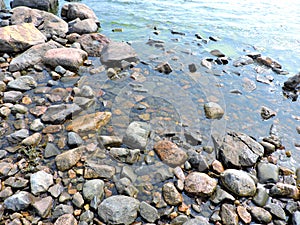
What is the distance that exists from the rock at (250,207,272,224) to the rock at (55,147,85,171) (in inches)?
90.0

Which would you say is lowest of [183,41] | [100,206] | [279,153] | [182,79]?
[100,206]

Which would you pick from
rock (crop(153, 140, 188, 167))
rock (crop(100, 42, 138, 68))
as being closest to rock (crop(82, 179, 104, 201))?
rock (crop(153, 140, 188, 167))

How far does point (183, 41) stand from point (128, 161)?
16.0ft

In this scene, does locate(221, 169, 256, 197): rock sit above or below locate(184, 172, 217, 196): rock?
above

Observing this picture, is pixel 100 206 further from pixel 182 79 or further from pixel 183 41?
pixel 183 41

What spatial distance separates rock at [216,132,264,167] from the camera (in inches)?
131

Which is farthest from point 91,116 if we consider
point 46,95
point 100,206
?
point 100,206

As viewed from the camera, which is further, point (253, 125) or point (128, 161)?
point (253, 125)

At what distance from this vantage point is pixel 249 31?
8.26 metres

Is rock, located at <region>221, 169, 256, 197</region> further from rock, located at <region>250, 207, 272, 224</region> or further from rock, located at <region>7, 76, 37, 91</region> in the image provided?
rock, located at <region>7, 76, 37, 91</region>

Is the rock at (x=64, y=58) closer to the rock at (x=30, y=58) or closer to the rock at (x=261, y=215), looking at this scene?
the rock at (x=30, y=58)

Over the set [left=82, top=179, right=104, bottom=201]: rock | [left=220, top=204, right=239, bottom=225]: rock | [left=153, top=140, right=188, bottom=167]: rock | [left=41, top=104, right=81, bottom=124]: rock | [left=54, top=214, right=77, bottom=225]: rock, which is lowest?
[left=54, top=214, right=77, bottom=225]: rock

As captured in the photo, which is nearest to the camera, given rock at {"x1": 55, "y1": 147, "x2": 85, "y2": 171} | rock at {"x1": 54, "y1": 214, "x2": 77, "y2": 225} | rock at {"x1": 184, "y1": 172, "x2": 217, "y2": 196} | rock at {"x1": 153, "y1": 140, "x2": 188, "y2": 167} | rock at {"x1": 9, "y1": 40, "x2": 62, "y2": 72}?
rock at {"x1": 54, "y1": 214, "x2": 77, "y2": 225}

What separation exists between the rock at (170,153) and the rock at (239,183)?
0.61 meters
